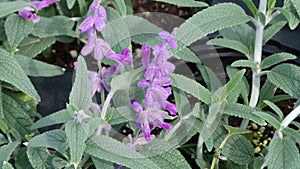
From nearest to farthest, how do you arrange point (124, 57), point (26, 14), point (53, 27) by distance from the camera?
point (124, 57) < point (26, 14) < point (53, 27)

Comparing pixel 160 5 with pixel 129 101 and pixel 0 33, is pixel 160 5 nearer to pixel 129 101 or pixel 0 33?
pixel 0 33

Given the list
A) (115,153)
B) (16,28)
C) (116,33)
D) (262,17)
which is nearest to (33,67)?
(16,28)

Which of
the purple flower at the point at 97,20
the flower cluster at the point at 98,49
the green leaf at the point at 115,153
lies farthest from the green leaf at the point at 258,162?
the purple flower at the point at 97,20

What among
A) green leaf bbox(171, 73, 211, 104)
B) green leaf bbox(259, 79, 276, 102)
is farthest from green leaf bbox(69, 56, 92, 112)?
green leaf bbox(259, 79, 276, 102)

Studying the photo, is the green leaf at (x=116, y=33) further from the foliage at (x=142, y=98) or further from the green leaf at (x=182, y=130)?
the green leaf at (x=182, y=130)

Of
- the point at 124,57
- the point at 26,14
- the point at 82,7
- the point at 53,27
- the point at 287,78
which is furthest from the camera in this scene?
the point at 82,7

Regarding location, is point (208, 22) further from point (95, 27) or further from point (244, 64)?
point (95, 27)

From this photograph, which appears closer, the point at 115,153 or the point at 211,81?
the point at 115,153
